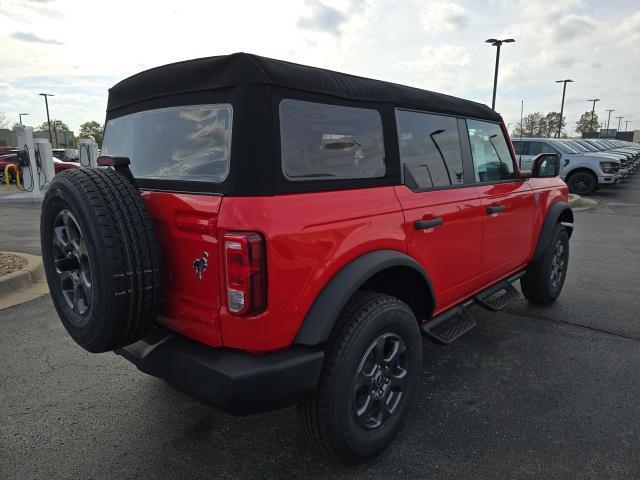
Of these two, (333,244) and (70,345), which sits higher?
(333,244)

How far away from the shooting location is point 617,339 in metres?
3.83

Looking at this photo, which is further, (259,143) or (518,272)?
(518,272)

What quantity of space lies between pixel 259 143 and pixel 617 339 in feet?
11.7

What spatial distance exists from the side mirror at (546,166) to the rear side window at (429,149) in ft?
4.10

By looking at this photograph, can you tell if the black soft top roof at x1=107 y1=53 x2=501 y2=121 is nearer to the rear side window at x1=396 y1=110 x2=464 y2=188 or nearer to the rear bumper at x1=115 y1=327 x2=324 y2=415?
the rear side window at x1=396 y1=110 x2=464 y2=188

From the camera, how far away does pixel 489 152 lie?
12.0ft

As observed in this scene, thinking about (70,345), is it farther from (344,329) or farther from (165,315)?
(344,329)

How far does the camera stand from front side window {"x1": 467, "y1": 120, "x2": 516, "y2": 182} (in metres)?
3.45

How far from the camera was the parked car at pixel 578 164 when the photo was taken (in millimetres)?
13930

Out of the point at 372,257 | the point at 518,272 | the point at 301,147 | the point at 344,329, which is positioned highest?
the point at 301,147

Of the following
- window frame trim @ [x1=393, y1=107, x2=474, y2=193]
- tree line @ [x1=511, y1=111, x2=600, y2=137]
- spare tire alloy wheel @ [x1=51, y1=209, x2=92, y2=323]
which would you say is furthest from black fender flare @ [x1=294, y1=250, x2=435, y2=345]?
tree line @ [x1=511, y1=111, x2=600, y2=137]

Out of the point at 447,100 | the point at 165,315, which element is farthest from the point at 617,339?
the point at 165,315

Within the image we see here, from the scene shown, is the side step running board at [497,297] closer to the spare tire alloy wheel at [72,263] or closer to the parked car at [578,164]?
the spare tire alloy wheel at [72,263]

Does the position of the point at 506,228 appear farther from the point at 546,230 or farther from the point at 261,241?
the point at 261,241
